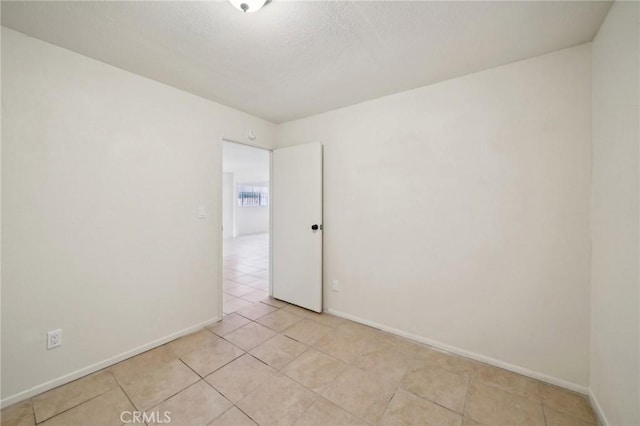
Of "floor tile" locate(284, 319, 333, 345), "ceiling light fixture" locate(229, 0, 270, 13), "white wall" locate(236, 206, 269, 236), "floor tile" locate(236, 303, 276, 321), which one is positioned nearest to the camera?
"ceiling light fixture" locate(229, 0, 270, 13)

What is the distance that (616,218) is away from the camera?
133 centimetres

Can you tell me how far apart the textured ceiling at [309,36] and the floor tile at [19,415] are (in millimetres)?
2389

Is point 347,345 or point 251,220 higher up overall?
point 251,220

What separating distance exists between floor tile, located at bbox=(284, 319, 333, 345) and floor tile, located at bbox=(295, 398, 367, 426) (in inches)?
29.1

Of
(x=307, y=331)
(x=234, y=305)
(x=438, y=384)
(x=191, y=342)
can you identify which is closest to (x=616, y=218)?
(x=438, y=384)

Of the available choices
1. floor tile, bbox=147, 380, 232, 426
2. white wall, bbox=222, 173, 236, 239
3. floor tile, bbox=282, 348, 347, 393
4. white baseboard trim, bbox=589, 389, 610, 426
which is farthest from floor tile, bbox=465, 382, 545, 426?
white wall, bbox=222, 173, 236, 239

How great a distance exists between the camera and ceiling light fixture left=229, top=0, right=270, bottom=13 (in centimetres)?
131

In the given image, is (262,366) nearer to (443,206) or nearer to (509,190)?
(443,206)

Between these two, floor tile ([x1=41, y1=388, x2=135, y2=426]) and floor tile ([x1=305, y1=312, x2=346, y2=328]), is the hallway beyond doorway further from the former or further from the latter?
floor tile ([x1=41, y1=388, x2=135, y2=426])

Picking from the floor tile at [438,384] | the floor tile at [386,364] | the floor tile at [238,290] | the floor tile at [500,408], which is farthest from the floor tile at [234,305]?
the floor tile at [500,408]

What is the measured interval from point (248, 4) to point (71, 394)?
2732 millimetres

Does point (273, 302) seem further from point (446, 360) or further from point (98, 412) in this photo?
point (446, 360)

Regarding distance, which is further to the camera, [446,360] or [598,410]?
[446,360]

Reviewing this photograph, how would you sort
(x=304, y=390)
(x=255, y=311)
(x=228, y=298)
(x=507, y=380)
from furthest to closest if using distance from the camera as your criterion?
(x=228, y=298), (x=255, y=311), (x=507, y=380), (x=304, y=390)
